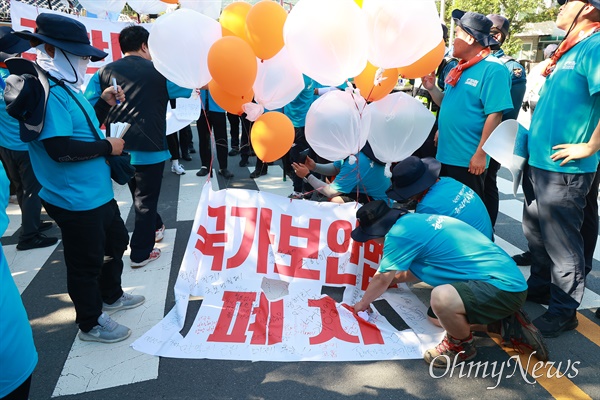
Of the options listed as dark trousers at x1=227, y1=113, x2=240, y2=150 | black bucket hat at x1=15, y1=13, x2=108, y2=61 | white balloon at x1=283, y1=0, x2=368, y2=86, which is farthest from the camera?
dark trousers at x1=227, y1=113, x2=240, y2=150

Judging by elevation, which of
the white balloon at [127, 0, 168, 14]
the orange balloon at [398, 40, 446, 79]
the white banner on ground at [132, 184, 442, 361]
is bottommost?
the white banner on ground at [132, 184, 442, 361]

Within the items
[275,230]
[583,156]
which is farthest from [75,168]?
[583,156]

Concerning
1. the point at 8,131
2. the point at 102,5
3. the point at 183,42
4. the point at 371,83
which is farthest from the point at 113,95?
the point at 102,5

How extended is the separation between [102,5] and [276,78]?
458 cm

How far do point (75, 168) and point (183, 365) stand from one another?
1.29 meters

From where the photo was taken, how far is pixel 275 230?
3.20 metres

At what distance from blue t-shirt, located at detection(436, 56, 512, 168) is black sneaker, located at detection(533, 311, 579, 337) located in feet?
4.18

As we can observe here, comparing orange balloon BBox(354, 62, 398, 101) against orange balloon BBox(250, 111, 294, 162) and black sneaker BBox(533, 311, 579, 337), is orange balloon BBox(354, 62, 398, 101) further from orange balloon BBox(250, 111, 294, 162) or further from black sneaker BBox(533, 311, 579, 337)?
black sneaker BBox(533, 311, 579, 337)

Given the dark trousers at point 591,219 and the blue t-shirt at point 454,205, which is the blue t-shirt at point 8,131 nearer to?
the blue t-shirt at point 454,205

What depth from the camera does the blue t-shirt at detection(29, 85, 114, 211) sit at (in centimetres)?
217

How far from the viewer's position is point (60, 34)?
2.19m

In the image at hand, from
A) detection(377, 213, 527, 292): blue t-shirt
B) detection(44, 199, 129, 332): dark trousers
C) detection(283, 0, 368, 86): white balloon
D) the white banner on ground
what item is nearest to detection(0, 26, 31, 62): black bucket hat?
detection(44, 199, 129, 332): dark trousers

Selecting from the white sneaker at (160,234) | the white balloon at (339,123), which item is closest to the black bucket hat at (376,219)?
the white balloon at (339,123)

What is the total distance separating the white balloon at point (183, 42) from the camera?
2793mm
